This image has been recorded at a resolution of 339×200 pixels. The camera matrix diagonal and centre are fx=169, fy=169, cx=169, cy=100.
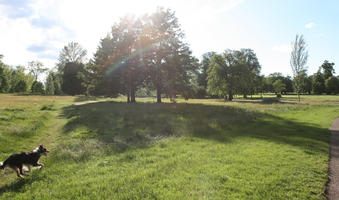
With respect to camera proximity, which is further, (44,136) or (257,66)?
(257,66)

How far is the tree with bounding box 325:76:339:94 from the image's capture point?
83.0 m

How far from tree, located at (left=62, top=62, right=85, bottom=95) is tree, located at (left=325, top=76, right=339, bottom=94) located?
114260 mm

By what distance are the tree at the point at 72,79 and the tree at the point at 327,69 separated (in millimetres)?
120803

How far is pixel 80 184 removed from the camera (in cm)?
495

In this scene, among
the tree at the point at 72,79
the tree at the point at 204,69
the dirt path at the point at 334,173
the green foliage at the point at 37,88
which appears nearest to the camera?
the dirt path at the point at 334,173

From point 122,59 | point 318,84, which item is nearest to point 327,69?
point 318,84

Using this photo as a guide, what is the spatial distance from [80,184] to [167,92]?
27855 mm

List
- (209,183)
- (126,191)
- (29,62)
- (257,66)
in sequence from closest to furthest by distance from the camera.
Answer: (126,191) < (209,183) < (257,66) < (29,62)

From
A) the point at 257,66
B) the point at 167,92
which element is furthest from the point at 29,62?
the point at 257,66

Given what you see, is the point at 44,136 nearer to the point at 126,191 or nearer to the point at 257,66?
the point at 126,191

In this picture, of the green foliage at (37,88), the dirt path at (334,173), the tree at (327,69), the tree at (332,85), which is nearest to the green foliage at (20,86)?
the green foliage at (37,88)

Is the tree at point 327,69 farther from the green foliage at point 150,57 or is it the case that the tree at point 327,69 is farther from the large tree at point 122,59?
the large tree at point 122,59

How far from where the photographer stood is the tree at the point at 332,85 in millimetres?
83000

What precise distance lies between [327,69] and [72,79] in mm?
126883
